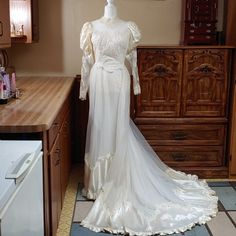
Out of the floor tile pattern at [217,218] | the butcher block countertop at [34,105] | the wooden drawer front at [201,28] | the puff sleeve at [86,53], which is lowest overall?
the floor tile pattern at [217,218]

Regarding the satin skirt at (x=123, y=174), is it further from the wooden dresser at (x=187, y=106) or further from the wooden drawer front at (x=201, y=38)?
the wooden drawer front at (x=201, y=38)

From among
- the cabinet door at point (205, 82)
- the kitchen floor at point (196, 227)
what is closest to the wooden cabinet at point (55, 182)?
the kitchen floor at point (196, 227)

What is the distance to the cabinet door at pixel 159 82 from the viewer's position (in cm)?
342

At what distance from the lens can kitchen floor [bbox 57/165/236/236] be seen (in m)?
2.61

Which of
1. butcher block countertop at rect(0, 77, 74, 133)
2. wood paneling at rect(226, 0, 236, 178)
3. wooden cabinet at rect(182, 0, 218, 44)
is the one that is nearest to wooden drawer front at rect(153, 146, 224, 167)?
wood paneling at rect(226, 0, 236, 178)

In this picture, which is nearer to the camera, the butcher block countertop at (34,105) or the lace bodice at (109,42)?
the butcher block countertop at (34,105)

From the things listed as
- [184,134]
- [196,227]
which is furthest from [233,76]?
[196,227]

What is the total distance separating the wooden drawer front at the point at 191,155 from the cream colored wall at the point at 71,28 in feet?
3.51

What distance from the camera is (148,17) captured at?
12.3 feet

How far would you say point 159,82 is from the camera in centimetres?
347

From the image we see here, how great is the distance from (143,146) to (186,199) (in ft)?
1.83

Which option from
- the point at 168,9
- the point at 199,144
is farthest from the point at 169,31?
the point at 199,144

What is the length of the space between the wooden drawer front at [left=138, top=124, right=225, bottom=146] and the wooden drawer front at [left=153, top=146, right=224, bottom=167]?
0.05 m

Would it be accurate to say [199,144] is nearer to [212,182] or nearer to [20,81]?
[212,182]
